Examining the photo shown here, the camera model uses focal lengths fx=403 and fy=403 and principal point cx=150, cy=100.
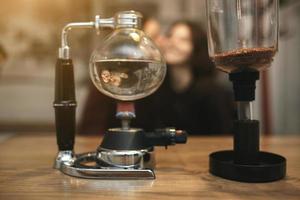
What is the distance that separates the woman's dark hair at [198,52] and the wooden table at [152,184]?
3.44 feet

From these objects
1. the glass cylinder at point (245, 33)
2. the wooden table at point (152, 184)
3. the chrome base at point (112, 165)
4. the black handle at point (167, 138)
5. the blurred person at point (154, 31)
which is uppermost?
the blurred person at point (154, 31)

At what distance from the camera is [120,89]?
0.69 m

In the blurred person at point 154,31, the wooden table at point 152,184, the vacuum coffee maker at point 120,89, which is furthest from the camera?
the blurred person at point 154,31

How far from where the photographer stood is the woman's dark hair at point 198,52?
1820mm

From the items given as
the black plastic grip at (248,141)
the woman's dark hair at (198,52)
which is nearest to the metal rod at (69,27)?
the black plastic grip at (248,141)

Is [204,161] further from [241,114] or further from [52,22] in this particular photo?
[52,22]

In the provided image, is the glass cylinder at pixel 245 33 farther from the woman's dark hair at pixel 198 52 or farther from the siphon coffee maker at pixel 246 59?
the woman's dark hair at pixel 198 52

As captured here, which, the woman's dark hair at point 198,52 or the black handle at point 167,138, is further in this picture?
the woman's dark hair at point 198,52

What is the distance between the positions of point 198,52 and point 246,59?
1.26 metres

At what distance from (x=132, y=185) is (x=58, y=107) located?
204mm

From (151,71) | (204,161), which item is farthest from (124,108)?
(204,161)

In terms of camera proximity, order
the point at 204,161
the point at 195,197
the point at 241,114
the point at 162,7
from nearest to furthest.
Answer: the point at 195,197 → the point at 241,114 → the point at 204,161 → the point at 162,7

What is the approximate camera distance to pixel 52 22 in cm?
190

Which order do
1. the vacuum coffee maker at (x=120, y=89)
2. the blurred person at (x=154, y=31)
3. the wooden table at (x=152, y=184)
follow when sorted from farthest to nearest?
the blurred person at (x=154, y=31), the vacuum coffee maker at (x=120, y=89), the wooden table at (x=152, y=184)
